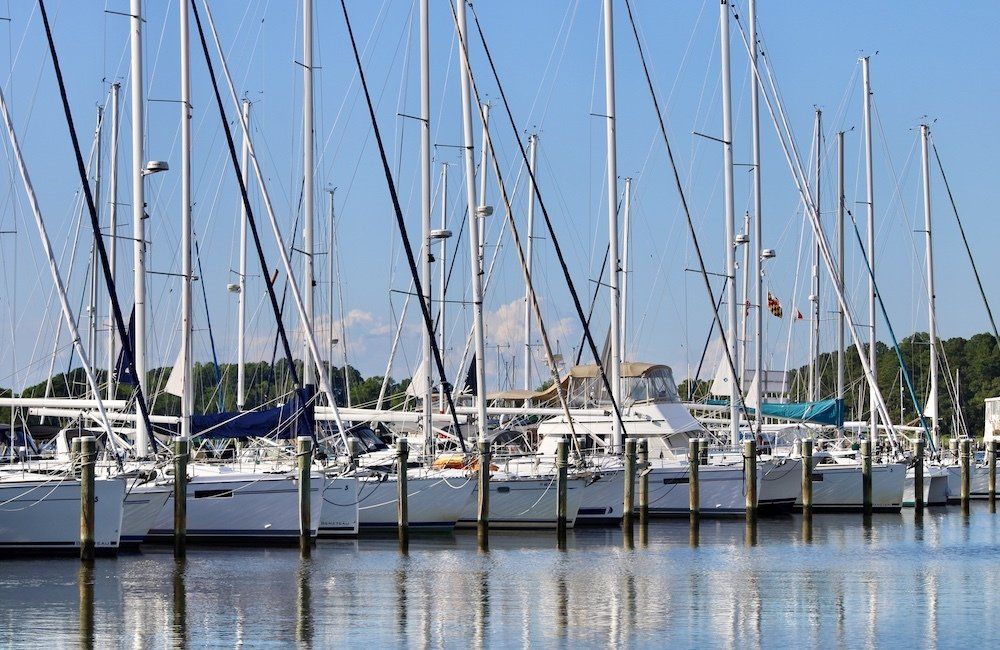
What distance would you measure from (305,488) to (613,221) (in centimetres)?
1336

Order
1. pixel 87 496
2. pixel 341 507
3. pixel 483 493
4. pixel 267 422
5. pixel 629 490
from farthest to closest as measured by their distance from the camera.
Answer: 1. pixel 629 490
2. pixel 267 422
3. pixel 483 493
4. pixel 341 507
5. pixel 87 496

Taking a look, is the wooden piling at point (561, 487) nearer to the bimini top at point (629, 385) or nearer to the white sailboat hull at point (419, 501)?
the white sailboat hull at point (419, 501)

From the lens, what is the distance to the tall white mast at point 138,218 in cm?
3103

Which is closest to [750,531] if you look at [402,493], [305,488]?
[402,493]

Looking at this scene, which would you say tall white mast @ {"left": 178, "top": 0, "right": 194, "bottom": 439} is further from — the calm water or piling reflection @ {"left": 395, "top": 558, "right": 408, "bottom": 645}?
piling reflection @ {"left": 395, "top": 558, "right": 408, "bottom": 645}

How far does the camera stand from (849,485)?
44.9 m

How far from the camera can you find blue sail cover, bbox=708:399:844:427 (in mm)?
52469

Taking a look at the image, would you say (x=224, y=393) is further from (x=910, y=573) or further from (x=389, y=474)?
(x=910, y=573)

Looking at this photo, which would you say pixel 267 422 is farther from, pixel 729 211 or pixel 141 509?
pixel 729 211

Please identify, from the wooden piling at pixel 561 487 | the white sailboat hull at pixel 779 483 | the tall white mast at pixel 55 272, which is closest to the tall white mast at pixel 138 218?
the tall white mast at pixel 55 272

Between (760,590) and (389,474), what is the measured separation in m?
11.7

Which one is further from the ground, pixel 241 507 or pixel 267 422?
pixel 267 422

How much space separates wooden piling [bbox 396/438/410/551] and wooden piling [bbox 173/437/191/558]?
5.14 m

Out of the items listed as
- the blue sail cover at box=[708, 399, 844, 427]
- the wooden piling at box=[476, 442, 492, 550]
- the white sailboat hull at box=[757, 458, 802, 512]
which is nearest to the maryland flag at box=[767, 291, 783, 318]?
the blue sail cover at box=[708, 399, 844, 427]
